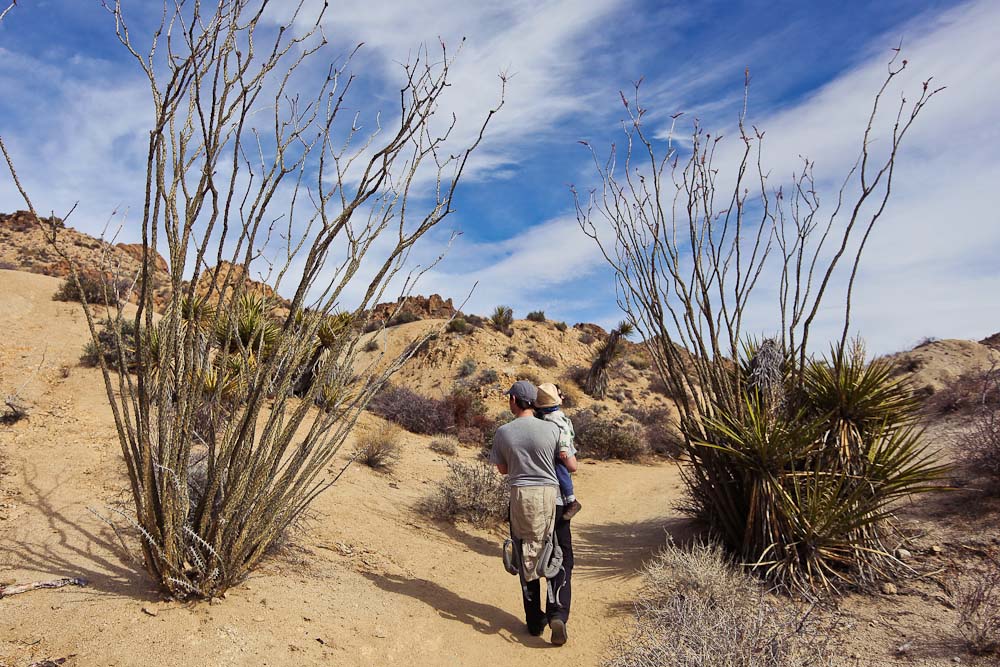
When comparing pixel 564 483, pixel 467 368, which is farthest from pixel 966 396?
pixel 467 368

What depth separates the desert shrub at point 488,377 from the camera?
22125 mm

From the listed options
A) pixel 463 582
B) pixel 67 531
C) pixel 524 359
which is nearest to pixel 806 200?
pixel 463 582

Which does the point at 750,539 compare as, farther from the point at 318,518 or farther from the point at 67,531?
the point at 67,531

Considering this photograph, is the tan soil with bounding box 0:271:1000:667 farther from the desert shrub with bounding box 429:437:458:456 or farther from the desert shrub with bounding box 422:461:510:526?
the desert shrub with bounding box 429:437:458:456

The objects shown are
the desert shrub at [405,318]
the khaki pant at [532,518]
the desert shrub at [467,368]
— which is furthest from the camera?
the desert shrub at [405,318]

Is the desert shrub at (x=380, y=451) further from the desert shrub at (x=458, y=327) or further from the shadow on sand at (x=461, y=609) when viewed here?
the desert shrub at (x=458, y=327)

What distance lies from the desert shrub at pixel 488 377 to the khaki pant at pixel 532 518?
18.0m

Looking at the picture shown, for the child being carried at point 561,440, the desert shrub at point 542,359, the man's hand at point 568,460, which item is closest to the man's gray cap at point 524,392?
the child being carried at point 561,440

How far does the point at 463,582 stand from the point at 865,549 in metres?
3.27

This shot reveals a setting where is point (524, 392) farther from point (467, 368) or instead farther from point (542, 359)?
point (542, 359)

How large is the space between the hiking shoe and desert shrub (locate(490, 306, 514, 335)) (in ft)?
80.0

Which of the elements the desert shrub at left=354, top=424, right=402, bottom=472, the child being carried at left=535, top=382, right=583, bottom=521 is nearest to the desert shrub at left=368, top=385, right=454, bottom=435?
the desert shrub at left=354, top=424, right=402, bottom=472

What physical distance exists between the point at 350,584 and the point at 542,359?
70.6 feet

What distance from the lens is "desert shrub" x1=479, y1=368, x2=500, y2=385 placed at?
72.6ft
